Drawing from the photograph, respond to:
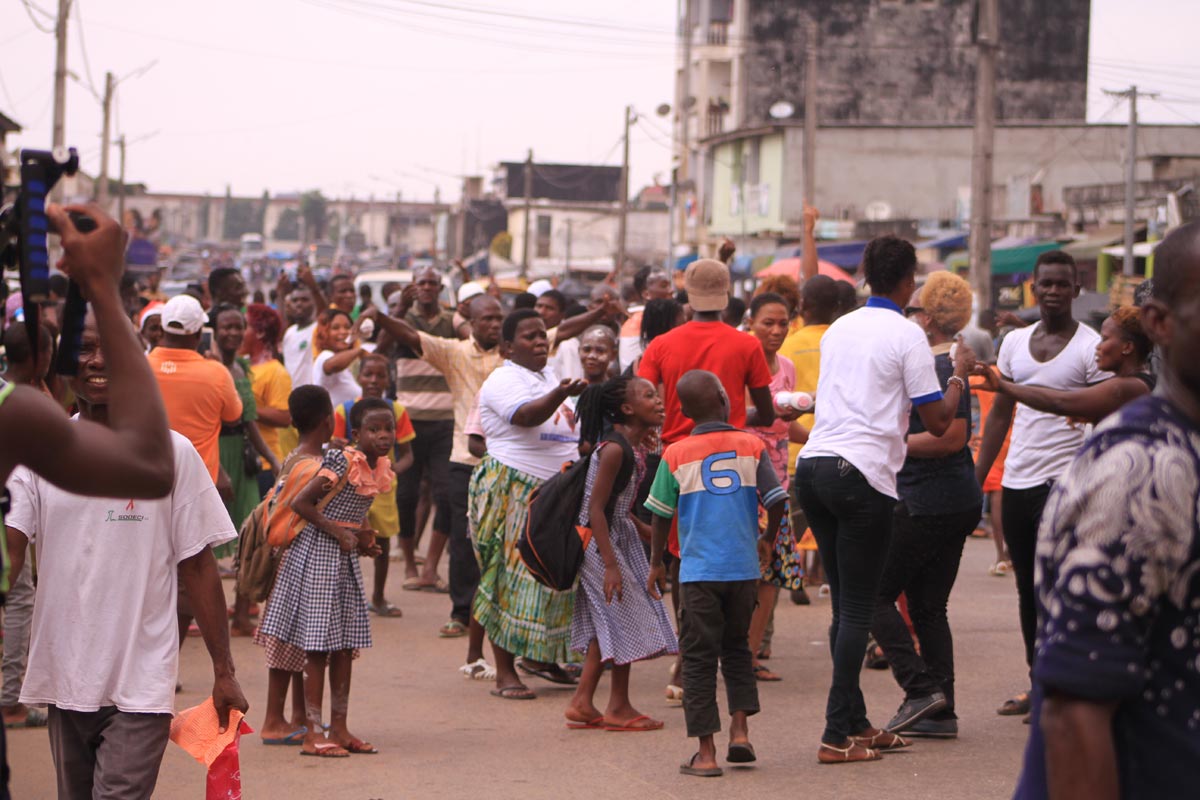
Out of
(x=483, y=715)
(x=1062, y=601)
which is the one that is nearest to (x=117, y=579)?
(x=1062, y=601)

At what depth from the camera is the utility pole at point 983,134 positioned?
1984 centimetres

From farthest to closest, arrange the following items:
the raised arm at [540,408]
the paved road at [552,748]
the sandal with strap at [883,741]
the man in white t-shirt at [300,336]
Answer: the man in white t-shirt at [300,336] → the raised arm at [540,408] → the sandal with strap at [883,741] → the paved road at [552,748]

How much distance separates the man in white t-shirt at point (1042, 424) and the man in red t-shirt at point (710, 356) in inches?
45.3

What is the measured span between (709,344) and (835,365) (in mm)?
1051

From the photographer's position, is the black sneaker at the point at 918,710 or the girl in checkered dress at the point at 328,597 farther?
the black sneaker at the point at 918,710

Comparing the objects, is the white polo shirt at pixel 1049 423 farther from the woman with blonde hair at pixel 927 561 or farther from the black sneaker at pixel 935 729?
the black sneaker at pixel 935 729

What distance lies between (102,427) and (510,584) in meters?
5.45

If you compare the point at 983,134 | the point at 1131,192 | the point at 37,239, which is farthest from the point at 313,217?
the point at 37,239

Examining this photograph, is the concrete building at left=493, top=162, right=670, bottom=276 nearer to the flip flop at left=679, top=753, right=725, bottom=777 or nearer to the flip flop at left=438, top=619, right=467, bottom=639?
the flip flop at left=438, top=619, right=467, bottom=639

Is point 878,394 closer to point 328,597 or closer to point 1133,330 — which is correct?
point 1133,330

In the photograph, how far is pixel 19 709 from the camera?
7391 mm

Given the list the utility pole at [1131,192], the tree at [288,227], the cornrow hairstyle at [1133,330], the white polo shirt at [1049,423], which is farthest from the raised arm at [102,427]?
the tree at [288,227]

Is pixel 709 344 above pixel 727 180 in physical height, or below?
below

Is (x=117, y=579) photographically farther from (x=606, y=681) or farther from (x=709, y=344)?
(x=606, y=681)
